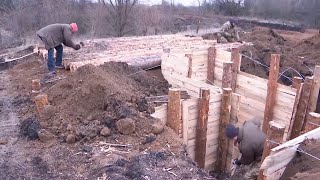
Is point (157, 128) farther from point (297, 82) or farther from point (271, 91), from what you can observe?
point (297, 82)

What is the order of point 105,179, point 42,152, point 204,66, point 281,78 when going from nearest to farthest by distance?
point 105,179
point 42,152
point 204,66
point 281,78

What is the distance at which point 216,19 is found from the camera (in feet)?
87.2

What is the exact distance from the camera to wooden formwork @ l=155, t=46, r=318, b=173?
6523mm

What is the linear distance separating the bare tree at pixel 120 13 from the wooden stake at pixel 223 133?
14497 millimetres

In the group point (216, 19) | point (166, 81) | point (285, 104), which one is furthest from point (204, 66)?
point (216, 19)

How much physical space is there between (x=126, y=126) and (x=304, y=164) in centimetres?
257

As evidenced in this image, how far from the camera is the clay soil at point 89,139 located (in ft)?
14.5

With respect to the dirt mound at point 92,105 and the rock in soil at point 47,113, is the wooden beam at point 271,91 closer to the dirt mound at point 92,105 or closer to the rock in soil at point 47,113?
the dirt mound at point 92,105

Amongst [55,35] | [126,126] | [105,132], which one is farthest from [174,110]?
[55,35]

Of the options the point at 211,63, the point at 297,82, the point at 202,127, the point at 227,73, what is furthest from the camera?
the point at 211,63

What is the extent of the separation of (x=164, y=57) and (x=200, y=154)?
3.03 meters

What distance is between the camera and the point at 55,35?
26.9 feet

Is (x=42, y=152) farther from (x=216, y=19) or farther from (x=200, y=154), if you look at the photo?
(x=216, y=19)

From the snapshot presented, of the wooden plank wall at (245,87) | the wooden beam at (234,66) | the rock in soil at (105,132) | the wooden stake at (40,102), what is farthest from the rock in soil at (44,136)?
the wooden beam at (234,66)
